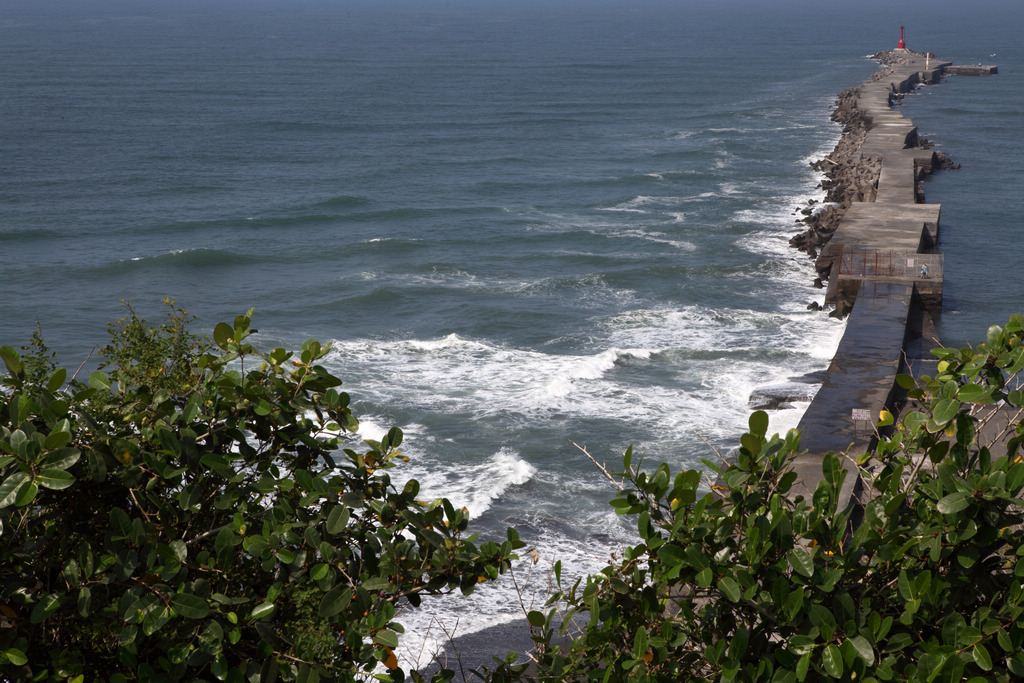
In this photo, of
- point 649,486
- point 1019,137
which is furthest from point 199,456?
point 1019,137

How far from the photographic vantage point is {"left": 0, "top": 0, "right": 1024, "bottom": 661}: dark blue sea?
17906 mm

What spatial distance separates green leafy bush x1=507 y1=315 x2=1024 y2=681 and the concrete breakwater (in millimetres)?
1927

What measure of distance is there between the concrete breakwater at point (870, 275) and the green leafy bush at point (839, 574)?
6.32ft

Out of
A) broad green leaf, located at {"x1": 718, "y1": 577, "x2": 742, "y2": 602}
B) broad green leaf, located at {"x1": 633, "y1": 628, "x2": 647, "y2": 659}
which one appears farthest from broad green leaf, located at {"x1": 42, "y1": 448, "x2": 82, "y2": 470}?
broad green leaf, located at {"x1": 718, "y1": 577, "x2": 742, "y2": 602}

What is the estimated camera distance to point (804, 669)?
3.30 m

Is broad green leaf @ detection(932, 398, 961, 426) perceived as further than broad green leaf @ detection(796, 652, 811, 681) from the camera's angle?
Yes

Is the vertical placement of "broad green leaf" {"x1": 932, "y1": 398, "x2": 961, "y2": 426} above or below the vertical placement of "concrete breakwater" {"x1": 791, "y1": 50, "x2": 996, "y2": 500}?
above

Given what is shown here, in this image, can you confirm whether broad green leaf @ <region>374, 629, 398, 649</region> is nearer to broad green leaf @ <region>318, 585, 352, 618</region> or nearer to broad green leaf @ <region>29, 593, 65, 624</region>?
broad green leaf @ <region>318, 585, 352, 618</region>

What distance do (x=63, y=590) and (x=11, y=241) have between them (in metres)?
34.7

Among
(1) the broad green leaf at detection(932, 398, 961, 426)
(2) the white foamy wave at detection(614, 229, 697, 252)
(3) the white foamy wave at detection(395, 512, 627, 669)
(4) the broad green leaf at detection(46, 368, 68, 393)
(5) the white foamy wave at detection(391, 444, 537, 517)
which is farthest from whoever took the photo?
(2) the white foamy wave at detection(614, 229, 697, 252)

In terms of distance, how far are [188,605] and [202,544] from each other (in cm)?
43

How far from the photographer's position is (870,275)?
23188mm

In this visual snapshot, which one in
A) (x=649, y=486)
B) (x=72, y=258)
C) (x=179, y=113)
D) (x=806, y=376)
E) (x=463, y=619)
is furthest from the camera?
(x=179, y=113)

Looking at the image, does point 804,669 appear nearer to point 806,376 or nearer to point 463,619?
point 463,619
